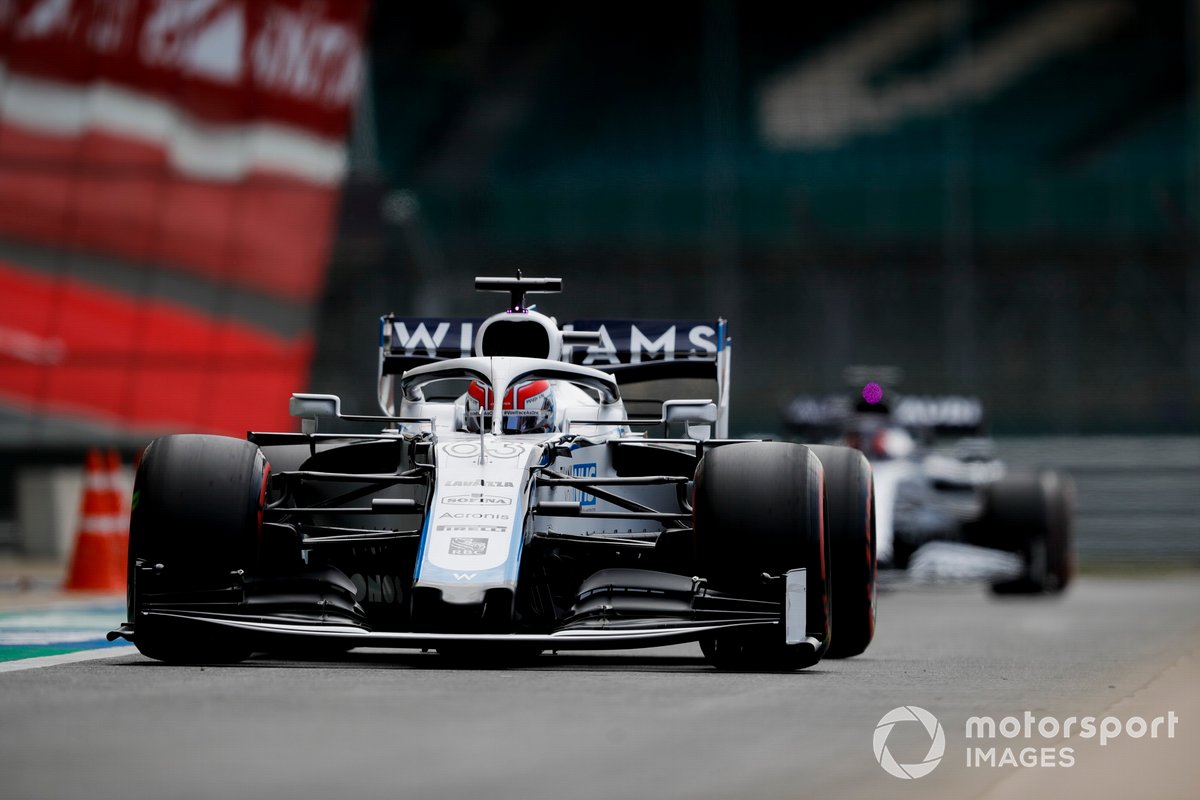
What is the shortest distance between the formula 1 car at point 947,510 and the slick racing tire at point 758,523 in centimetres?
860

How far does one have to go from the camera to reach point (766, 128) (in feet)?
101

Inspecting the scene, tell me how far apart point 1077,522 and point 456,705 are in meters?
18.0

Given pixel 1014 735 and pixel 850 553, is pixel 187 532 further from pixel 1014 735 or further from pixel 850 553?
pixel 1014 735

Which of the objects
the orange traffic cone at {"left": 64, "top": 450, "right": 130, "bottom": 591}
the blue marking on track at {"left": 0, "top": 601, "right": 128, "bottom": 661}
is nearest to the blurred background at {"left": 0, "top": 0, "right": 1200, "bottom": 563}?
the orange traffic cone at {"left": 64, "top": 450, "right": 130, "bottom": 591}

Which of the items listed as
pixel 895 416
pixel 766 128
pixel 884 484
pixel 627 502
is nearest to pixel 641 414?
pixel 627 502

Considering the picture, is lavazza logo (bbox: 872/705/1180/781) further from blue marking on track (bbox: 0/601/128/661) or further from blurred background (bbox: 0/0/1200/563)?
blurred background (bbox: 0/0/1200/563)

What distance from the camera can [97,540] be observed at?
15.3 metres

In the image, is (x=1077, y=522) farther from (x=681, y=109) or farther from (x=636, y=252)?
(x=681, y=109)

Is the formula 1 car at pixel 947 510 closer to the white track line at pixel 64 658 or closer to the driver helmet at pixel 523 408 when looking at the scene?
the driver helmet at pixel 523 408

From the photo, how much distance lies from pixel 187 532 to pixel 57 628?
10.4ft

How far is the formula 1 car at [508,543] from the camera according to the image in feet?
28.3

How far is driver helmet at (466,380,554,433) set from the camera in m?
10.0

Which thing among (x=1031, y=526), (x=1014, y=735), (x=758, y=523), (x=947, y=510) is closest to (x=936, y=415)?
(x=947, y=510)

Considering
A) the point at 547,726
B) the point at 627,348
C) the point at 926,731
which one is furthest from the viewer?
the point at 627,348
